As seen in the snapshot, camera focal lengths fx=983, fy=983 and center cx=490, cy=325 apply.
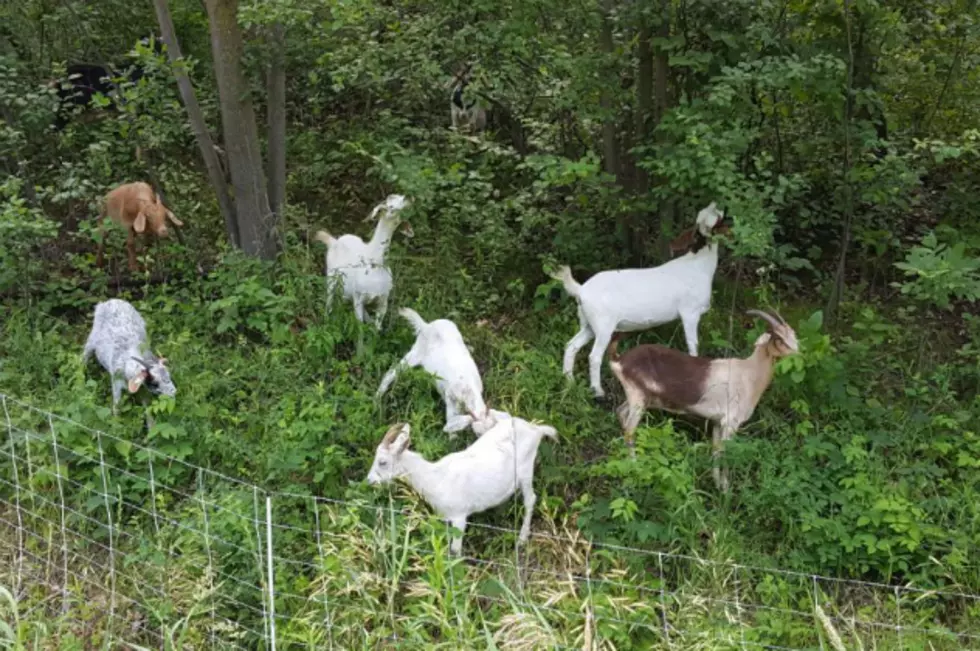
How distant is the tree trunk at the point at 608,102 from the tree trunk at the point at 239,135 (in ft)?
7.94

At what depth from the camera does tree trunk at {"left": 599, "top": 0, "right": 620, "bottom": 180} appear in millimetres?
6508

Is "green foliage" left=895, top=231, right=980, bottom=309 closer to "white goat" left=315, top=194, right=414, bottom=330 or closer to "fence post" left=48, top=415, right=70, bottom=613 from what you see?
"white goat" left=315, top=194, right=414, bottom=330

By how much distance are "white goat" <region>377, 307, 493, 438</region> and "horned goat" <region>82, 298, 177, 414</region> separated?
3.94 feet

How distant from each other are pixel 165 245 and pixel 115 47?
7.97ft

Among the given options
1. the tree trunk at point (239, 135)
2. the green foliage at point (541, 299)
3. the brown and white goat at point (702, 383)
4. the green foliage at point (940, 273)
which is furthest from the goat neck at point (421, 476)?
the tree trunk at point (239, 135)

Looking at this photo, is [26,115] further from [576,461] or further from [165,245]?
[576,461]

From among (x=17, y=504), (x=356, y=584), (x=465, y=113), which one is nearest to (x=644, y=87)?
(x=465, y=113)

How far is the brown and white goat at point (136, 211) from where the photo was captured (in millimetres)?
6621

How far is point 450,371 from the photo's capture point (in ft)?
17.2

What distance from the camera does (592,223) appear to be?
22.4 ft

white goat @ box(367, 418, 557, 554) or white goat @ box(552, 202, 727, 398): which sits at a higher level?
white goat @ box(552, 202, 727, 398)

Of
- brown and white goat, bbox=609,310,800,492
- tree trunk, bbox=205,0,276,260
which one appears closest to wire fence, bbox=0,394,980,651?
brown and white goat, bbox=609,310,800,492

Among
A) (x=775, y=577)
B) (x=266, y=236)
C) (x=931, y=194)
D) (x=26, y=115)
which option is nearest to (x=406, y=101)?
(x=266, y=236)

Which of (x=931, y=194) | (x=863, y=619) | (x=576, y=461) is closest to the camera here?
(x=863, y=619)
